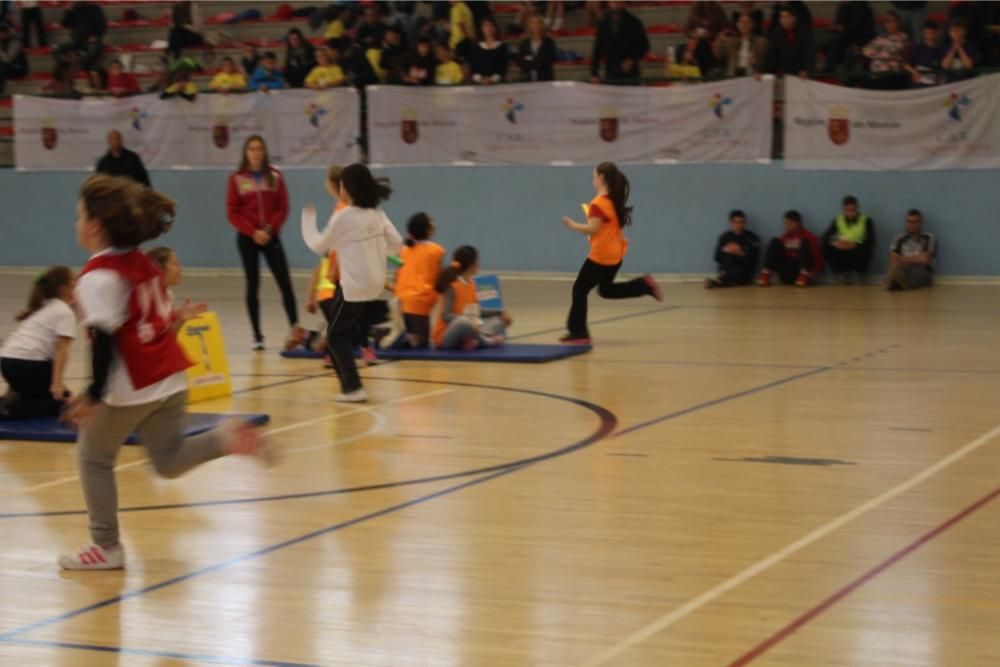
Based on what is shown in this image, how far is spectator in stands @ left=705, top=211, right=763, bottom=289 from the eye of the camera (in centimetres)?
1905

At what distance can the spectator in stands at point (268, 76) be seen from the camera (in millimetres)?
21938

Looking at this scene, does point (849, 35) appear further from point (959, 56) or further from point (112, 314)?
point (112, 314)

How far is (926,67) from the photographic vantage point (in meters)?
18.7

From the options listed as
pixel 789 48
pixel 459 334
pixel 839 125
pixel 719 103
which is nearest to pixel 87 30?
pixel 719 103

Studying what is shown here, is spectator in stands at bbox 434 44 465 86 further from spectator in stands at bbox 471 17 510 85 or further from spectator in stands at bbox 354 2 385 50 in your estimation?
spectator in stands at bbox 354 2 385 50

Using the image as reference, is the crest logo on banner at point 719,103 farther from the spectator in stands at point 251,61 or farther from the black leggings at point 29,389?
the black leggings at point 29,389

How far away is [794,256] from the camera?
19062mm

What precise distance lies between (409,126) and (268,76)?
2492 mm

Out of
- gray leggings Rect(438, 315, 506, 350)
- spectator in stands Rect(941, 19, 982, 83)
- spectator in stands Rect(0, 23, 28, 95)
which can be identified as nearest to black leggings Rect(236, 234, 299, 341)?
gray leggings Rect(438, 315, 506, 350)

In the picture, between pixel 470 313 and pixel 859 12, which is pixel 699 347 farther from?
pixel 859 12

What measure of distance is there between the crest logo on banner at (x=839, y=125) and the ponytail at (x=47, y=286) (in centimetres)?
1217

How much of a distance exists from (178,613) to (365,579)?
0.72 meters

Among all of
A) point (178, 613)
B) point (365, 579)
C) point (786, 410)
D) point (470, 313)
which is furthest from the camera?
point (470, 313)

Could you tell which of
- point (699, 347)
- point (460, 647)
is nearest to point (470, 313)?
point (699, 347)
